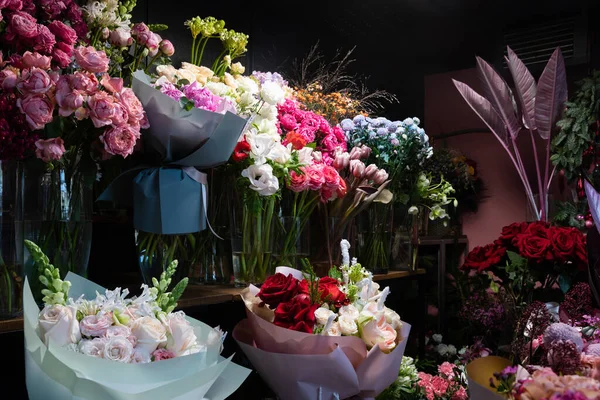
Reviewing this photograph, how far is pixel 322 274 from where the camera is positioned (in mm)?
1978

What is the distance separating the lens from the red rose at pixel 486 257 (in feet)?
6.79

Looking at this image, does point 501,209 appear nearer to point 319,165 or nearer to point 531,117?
point 531,117

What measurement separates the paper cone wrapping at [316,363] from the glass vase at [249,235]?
1.10ft

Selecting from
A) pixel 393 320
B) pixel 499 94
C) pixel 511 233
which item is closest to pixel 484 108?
pixel 499 94

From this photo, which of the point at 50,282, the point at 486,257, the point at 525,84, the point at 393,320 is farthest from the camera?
the point at 525,84

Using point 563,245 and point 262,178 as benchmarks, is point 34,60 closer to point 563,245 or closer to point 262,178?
point 262,178

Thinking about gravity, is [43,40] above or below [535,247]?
above

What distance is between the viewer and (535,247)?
6.42 ft

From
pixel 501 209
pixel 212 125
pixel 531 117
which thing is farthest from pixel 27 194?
pixel 501 209

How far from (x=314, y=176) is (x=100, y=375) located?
0.92m

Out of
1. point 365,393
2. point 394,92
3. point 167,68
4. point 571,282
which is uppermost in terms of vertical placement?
point 394,92

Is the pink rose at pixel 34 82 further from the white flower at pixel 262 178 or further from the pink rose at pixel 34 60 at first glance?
the white flower at pixel 262 178

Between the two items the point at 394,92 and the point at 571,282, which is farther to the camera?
the point at 394,92

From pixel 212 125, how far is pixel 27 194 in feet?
1.44
